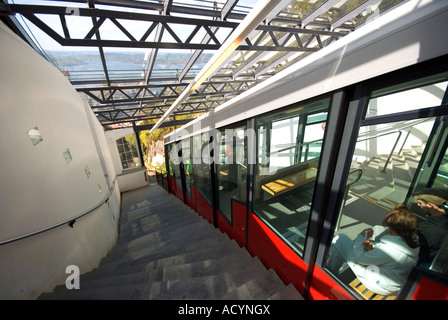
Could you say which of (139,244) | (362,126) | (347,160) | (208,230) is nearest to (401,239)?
(347,160)

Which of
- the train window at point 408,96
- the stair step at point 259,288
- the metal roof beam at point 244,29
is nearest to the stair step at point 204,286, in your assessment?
the stair step at point 259,288

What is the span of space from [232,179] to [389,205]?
248 centimetres

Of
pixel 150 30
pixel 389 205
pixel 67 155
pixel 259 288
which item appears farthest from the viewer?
pixel 150 30

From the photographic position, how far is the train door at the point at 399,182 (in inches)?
38.0

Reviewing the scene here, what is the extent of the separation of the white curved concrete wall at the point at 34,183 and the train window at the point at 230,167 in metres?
2.53

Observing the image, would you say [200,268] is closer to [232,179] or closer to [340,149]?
[232,179]

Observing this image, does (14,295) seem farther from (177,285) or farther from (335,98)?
(335,98)

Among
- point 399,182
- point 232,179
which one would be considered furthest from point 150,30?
point 399,182

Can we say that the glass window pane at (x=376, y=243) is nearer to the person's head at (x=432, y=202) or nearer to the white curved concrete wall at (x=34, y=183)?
the person's head at (x=432, y=202)

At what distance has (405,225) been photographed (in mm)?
1204

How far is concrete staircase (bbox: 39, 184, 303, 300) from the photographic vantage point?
199 cm

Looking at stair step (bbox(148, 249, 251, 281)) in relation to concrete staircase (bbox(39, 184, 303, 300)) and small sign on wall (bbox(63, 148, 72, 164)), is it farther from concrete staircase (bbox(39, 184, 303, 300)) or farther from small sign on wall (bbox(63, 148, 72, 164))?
small sign on wall (bbox(63, 148, 72, 164))

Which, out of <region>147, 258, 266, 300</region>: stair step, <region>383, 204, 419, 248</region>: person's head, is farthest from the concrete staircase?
<region>383, 204, 419, 248</region>: person's head

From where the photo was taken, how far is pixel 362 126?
1.12 meters
